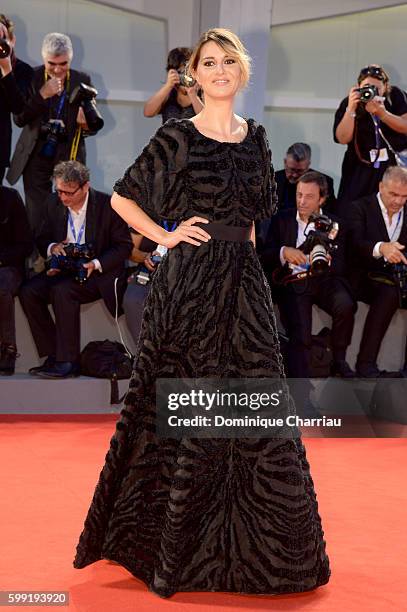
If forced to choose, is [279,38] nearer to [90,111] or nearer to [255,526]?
[90,111]

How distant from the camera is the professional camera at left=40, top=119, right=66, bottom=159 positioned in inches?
243

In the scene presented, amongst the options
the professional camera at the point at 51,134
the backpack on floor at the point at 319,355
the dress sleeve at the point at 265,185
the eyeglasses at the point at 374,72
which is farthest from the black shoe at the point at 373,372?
the dress sleeve at the point at 265,185

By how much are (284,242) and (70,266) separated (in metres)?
1.25

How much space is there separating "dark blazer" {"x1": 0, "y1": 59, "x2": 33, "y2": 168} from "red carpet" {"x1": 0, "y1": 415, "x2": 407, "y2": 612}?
1.73 meters

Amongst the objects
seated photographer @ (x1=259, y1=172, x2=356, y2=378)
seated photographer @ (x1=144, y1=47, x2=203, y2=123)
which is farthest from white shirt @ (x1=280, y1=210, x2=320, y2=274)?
seated photographer @ (x1=144, y1=47, x2=203, y2=123)

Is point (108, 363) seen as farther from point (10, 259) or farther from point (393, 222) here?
point (393, 222)

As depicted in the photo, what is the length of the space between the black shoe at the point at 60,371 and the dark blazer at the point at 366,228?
1802 mm

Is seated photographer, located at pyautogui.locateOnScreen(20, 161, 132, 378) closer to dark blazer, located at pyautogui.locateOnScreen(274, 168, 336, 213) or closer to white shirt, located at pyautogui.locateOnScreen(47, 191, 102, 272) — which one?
white shirt, located at pyautogui.locateOnScreen(47, 191, 102, 272)

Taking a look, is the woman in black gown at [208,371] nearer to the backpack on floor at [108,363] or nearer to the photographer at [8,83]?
the backpack on floor at [108,363]

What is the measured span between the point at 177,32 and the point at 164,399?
544 cm

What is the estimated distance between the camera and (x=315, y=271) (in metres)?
5.80

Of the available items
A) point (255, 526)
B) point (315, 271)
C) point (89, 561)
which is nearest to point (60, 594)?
point (89, 561)

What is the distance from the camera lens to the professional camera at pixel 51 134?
243 inches

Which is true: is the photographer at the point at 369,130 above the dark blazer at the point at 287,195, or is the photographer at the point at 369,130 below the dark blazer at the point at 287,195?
above
